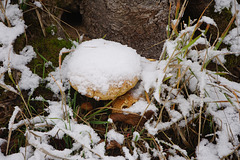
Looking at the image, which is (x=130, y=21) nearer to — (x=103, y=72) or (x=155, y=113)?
(x=103, y=72)

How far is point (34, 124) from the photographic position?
1.60 m

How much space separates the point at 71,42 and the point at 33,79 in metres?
0.57

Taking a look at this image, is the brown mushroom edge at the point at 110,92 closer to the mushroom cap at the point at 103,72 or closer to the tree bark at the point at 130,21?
the mushroom cap at the point at 103,72

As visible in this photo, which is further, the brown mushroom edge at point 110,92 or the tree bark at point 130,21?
the tree bark at point 130,21

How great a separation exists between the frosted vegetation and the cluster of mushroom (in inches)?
3.3

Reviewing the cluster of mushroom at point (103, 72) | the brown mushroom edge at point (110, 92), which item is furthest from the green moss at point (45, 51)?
the brown mushroom edge at point (110, 92)

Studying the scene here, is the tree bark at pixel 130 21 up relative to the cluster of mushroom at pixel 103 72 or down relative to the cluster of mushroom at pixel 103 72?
up

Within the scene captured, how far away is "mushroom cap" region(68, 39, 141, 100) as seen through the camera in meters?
1.48

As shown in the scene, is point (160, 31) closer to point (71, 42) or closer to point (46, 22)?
point (71, 42)

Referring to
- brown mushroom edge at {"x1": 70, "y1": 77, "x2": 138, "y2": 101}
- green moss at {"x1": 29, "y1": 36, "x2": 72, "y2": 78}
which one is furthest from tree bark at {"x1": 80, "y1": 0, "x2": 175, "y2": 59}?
brown mushroom edge at {"x1": 70, "y1": 77, "x2": 138, "y2": 101}

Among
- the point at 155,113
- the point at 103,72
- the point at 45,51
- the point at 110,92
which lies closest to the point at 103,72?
the point at 103,72

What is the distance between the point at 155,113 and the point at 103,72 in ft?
1.94

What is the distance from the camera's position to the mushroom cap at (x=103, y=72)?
1482mm

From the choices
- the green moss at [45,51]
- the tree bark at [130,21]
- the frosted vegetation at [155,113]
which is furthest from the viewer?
the tree bark at [130,21]
